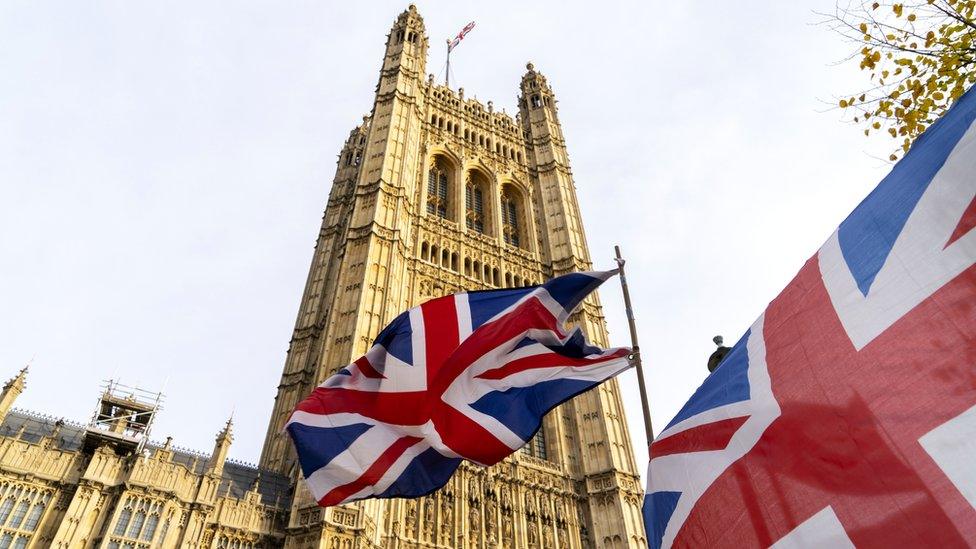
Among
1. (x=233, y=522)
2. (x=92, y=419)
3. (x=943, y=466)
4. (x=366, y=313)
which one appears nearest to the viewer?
(x=943, y=466)

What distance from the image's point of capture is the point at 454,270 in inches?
1214

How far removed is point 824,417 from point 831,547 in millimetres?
985

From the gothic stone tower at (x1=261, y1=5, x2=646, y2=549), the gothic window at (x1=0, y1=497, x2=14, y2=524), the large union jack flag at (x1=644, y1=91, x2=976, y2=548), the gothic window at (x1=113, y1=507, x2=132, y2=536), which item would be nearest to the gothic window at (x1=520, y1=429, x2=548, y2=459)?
the gothic stone tower at (x1=261, y1=5, x2=646, y2=549)

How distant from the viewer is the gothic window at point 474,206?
118 ft

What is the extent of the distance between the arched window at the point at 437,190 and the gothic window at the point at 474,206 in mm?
1386

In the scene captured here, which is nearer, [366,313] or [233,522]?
[233,522]

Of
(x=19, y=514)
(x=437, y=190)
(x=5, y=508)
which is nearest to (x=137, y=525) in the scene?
(x=19, y=514)

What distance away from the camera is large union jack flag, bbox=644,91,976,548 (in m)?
4.02

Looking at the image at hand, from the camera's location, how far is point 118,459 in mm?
18031

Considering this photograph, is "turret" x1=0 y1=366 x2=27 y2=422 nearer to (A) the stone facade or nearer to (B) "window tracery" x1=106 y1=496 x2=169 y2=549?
(A) the stone facade

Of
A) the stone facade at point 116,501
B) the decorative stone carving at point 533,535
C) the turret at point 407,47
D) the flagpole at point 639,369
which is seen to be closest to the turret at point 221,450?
the stone facade at point 116,501

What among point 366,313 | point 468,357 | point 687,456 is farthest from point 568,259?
point 687,456

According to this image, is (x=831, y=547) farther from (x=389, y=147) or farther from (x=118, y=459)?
(x=389, y=147)

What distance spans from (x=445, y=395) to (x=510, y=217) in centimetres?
3064
